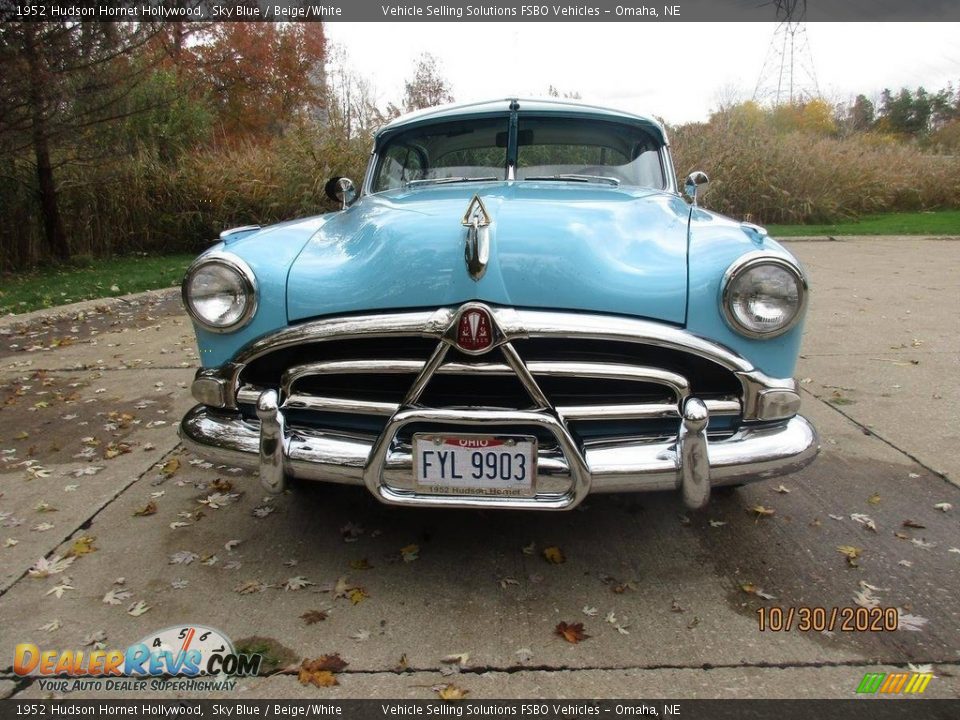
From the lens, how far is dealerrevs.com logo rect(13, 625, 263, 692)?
190 cm

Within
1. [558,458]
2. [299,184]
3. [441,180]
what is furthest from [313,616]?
[299,184]

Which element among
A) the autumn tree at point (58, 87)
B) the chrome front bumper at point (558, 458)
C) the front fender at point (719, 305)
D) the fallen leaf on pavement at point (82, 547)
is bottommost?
the fallen leaf on pavement at point (82, 547)

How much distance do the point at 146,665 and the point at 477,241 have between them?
1461 mm

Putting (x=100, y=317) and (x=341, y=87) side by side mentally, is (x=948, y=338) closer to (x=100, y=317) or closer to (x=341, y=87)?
(x=100, y=317)

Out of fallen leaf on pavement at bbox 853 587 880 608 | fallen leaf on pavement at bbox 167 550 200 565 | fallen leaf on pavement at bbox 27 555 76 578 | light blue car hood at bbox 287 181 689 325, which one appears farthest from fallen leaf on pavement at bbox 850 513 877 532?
fallen leaf on pavement at bbox 27 555 76 578

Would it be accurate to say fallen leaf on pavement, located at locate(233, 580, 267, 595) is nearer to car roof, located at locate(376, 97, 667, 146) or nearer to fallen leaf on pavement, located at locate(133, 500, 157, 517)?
fallen leaf on pavement, located at locate(133, 500, 157, 517)

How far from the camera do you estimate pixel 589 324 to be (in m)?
2.05

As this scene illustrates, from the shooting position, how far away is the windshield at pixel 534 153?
3.38m

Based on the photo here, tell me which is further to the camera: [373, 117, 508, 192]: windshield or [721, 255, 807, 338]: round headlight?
[373, 117, 508, 192]: windshield

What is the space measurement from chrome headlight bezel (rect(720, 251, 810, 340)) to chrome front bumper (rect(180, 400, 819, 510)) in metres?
0.28

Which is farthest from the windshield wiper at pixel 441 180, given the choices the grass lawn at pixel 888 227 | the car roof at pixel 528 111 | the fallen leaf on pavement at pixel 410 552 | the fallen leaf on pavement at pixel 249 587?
the grass lawn at pixel 888 227

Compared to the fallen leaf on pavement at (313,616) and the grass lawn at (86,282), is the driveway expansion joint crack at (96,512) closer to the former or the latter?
the fallen leaf on pavement at (313,616)

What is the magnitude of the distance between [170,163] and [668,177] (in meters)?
11.6
